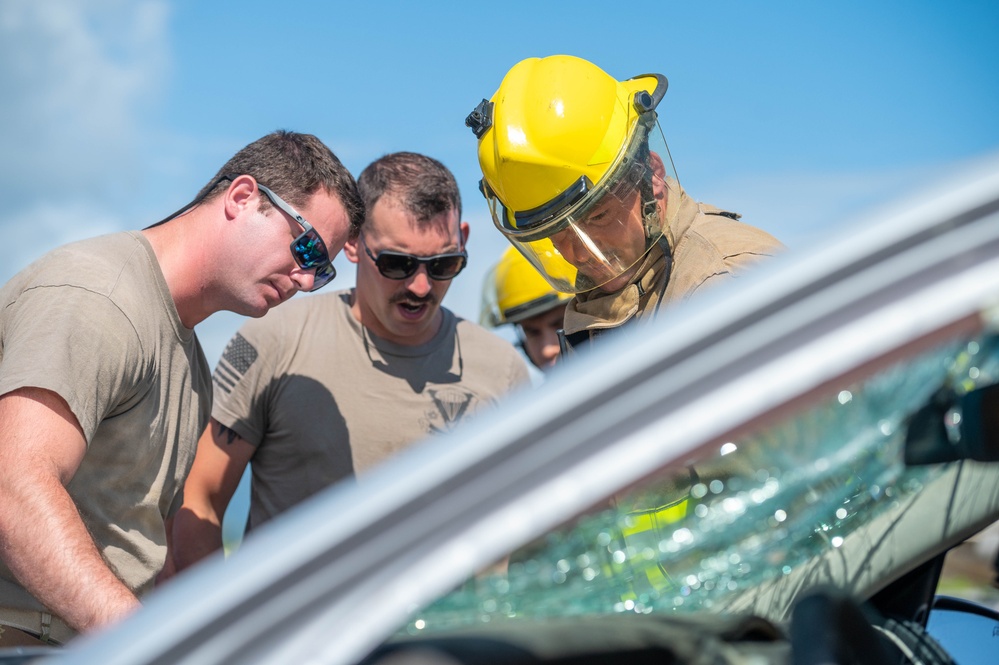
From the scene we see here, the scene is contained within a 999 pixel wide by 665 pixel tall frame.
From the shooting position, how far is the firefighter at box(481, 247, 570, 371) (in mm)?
5089

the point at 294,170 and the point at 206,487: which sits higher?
the point at 294,170

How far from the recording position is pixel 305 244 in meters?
2.92

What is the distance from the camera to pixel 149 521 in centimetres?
256

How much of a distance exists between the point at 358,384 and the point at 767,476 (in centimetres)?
269

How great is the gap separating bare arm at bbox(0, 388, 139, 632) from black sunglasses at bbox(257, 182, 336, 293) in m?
1.05

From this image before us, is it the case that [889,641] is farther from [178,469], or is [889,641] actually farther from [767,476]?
[178,469]

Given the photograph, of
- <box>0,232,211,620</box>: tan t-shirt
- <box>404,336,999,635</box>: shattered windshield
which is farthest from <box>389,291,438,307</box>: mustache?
<box>404,336,999,635</box>: shattered windshield

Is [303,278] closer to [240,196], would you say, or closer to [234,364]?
[240,196]

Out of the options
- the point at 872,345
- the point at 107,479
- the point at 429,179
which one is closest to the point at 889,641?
the point at 872,345

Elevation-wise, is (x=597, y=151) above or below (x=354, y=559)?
above

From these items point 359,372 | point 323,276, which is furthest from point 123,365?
point 359,372

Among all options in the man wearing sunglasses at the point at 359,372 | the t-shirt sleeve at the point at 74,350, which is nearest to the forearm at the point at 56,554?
the t-shirt sleeve at the point at 74,350

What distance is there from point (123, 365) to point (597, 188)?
1.37 meters

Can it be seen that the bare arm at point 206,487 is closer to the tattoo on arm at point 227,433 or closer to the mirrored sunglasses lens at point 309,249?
the tattoo on arm at point 227,433
